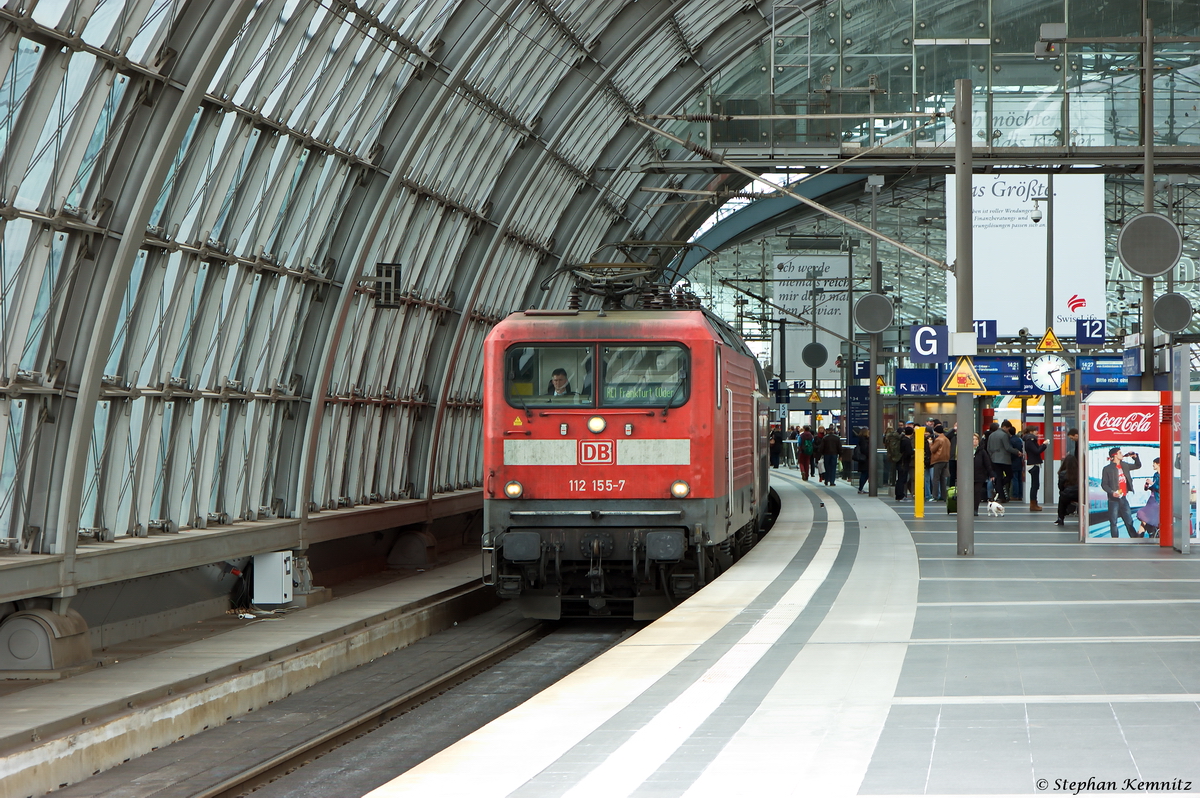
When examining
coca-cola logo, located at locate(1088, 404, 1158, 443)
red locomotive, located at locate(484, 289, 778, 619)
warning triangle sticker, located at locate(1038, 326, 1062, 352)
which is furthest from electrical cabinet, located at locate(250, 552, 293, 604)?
warning triangle sticker, located at locate(1038, 326, 1062, 352)

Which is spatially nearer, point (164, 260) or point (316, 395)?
point (164, 260)

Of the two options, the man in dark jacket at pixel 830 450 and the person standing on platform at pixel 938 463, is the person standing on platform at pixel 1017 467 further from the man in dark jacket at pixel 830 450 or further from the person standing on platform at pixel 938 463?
the man in dark jacket at pixel 830 450

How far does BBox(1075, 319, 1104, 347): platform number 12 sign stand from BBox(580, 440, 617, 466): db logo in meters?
17.6

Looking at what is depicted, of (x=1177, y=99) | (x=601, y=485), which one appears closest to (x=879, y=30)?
(x=1177, y=99)

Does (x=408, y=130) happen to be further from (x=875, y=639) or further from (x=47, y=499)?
(x=875, y=639)

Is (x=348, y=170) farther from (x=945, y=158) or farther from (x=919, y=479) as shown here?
(x=945, y=158)

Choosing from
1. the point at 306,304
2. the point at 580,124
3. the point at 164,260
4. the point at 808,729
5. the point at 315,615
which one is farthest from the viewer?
the point at 580,124

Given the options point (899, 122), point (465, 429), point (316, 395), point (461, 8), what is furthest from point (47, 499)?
point (899, 122)

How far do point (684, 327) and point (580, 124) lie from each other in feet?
48.3

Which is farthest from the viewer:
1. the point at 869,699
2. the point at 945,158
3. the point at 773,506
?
the point at 773,506

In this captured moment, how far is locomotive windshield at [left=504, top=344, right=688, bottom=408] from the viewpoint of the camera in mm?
14172

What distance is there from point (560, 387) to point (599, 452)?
0.85 meters

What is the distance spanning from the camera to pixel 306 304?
17609 mm

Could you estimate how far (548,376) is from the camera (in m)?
14.3
